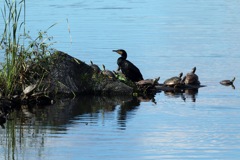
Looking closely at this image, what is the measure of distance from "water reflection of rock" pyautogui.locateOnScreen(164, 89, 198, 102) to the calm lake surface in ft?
0.20

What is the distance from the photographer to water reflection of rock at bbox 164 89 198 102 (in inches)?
717

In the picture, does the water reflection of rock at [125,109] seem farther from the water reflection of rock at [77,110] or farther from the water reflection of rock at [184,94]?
the water reflection of rock at [184,94]

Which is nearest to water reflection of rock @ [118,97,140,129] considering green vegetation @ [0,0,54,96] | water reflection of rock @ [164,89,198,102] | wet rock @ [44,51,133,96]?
wet rock @ [44,51,133,96]

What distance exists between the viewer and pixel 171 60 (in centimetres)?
2323

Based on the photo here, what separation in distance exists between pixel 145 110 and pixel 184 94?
7.82 ft

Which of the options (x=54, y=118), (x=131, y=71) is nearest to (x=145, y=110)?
(x=54, y=118)

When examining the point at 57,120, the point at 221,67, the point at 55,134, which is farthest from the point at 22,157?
the point at 221,67

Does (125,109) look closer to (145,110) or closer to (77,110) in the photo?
(145,110)

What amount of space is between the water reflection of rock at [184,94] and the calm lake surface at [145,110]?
60 millimetres

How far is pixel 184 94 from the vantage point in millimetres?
18781

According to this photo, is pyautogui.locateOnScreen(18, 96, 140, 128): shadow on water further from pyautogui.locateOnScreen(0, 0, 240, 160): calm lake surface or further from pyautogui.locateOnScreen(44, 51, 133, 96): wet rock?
pyautogui.locateOnScreen(44, 51, 133, 96): wet rock

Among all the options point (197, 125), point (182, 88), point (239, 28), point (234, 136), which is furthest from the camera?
point (239, 28)

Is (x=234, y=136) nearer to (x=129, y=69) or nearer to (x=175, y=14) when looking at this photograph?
(x=129, y=69)

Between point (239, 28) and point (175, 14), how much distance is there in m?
5.36
